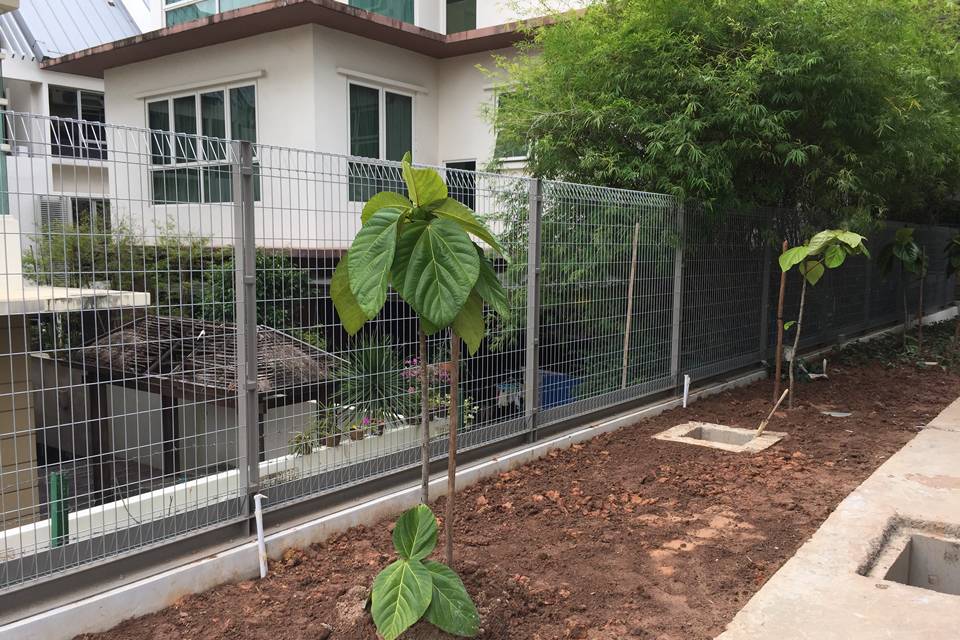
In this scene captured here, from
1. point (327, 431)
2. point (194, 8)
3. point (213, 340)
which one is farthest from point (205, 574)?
point (194, 8)

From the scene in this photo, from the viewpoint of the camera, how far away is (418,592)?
2.81 m

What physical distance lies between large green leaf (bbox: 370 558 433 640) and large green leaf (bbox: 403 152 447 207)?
1470 mm

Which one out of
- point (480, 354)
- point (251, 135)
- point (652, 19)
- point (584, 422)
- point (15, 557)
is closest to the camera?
point (15, 557)

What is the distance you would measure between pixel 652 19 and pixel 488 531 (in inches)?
211

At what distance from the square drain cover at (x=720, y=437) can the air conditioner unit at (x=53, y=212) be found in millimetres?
5011

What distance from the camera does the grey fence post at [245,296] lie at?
12.4 ft

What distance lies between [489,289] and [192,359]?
68.5 inches

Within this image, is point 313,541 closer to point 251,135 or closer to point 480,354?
point 480,354

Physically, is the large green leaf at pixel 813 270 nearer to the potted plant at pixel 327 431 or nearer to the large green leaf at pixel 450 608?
the potted plant at pixel 327 431

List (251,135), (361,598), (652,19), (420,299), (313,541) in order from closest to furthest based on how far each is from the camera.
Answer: (420,299), (361,598), (313,541), (652,19), (251,135)

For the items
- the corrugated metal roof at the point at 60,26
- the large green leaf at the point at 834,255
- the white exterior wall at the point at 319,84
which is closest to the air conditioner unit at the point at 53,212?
the white exterior wall at the point at 319,84

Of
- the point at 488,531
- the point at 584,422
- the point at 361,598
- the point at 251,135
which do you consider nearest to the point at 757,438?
the point at 584,422

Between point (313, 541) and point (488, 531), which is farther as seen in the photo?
point (488, 531)

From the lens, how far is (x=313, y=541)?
13.5 feet
